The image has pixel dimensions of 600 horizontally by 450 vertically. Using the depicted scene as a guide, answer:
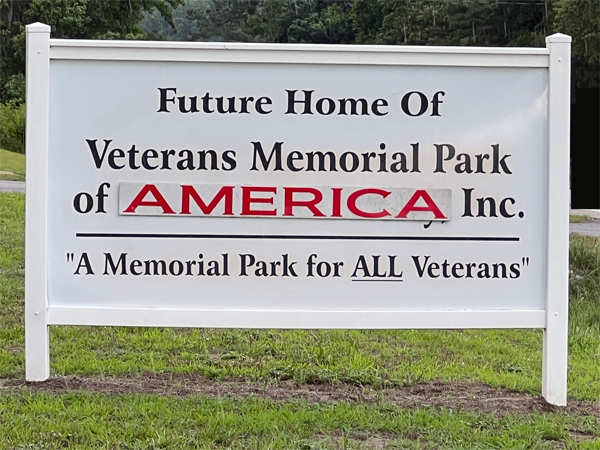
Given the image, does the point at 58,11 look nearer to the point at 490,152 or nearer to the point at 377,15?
the point at 377,15

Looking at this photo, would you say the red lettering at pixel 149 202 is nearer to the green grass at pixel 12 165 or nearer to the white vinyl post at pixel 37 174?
the white vinyl post at pixel 37 174

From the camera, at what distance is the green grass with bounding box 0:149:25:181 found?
45.1 ft

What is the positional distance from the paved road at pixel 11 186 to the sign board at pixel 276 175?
8.39m

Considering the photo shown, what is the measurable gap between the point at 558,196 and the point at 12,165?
535 inches

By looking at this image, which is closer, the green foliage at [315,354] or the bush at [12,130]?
the green foliage at [315,354]

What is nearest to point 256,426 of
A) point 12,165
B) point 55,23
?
point 12,165

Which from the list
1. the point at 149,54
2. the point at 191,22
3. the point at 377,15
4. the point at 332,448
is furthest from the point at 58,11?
the point at 332,448

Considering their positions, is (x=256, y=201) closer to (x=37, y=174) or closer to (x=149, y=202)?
(x=149, y=202)

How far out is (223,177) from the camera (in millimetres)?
3953

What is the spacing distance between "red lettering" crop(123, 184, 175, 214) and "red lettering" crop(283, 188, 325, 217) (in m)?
0.60

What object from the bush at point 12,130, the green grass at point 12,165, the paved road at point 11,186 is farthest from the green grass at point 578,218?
the bush at point 12,130

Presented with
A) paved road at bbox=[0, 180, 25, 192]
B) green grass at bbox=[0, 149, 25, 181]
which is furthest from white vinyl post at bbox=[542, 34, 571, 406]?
green grass at bbox=[0, 149, 25, 181]

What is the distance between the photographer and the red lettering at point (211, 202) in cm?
394

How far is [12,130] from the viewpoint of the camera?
684 inches
